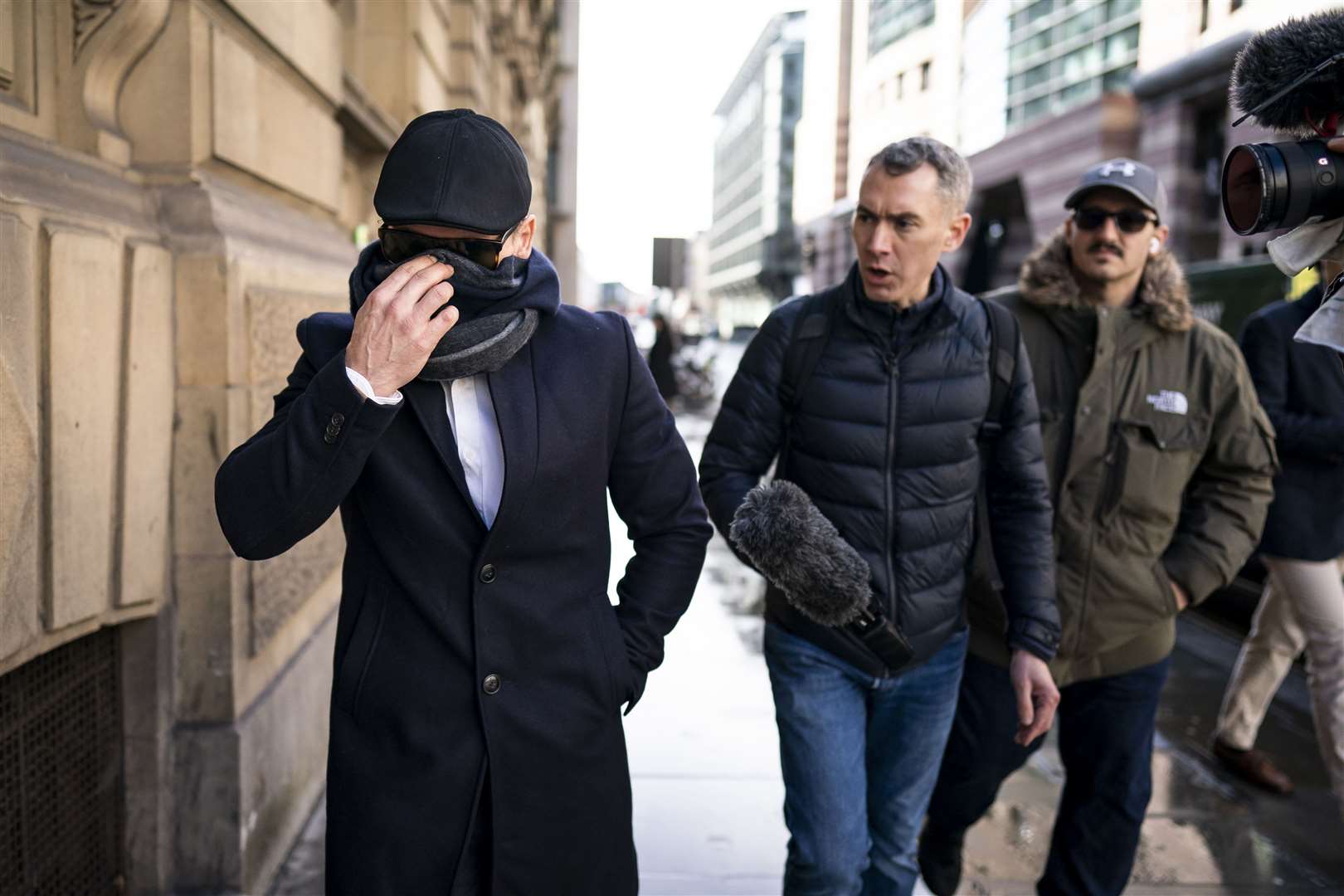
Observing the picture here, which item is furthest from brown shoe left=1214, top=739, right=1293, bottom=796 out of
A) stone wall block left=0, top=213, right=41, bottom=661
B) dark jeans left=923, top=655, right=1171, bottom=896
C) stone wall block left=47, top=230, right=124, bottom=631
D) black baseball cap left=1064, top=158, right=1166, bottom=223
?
stone wall block left=0, top=213, right=41, bottom=661

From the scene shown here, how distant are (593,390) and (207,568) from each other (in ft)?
5.61

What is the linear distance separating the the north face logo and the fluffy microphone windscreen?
4.74 feet

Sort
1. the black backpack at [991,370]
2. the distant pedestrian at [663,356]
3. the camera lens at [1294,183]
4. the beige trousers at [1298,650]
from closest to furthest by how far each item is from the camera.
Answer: the camera lens at [1294,183]
the black backpack at [991,370]
the beige trousers at [1298,650]
the distant pedestrian at [663,356]

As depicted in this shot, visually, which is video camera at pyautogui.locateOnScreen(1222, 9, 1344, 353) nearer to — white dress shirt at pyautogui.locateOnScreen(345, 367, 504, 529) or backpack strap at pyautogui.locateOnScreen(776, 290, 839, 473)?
backpack strap at pyautogui.locateOnScreen(776, 290, 839, 473)

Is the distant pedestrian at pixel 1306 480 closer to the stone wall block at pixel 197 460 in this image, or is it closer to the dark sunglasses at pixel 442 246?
the dark sunglasses at pixel 442 246

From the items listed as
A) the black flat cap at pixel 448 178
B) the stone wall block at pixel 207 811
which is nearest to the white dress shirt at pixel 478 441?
the black flat cap at pixel 448 178

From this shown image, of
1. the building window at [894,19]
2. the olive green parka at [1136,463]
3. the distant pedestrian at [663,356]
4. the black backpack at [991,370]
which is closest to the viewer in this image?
the black backpack at [991,370]

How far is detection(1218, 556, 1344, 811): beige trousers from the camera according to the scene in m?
3.88

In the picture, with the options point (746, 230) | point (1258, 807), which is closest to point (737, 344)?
point (1258, 807)

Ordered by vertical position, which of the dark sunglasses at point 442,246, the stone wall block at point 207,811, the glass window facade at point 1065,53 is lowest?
the stone wall block at point 207,811

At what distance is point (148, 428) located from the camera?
2.95 metres

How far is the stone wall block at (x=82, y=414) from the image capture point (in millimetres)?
2490

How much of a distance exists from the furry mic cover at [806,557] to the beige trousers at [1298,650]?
7.85ft

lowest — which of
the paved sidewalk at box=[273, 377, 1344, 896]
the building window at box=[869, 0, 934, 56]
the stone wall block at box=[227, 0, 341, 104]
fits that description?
the paved sidewalk at box=[273, 377, 1344, 896]
